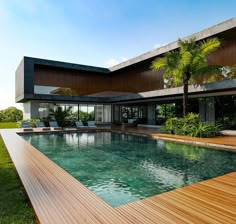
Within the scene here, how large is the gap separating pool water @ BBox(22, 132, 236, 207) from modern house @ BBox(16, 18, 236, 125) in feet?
20.3

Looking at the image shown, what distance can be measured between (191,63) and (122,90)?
12673mm

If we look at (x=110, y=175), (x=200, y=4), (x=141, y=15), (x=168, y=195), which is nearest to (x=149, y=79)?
(x=141, y=15)

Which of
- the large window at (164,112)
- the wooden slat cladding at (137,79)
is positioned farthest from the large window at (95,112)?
the large window at (164,112)

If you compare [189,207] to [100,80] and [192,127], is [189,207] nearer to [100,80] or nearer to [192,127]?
[192,127]

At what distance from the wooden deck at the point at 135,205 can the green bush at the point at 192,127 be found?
802cm

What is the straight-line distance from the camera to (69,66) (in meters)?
22.6

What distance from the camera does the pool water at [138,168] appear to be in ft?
16.9

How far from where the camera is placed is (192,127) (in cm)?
1338

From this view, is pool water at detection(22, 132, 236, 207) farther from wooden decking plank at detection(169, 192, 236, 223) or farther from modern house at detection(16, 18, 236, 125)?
modern house at detection(16, 18, 236, 125)

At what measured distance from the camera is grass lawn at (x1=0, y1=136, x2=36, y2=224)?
3.37m

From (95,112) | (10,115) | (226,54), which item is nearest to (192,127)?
(226,54)

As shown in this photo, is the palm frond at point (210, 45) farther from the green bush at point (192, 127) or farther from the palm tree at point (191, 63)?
the green bush at point (192, 127)

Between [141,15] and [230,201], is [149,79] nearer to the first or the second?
[141,15]

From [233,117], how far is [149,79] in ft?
30.7
